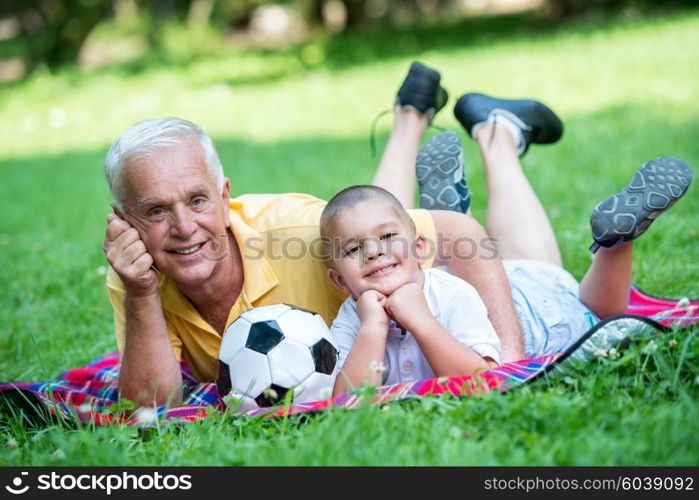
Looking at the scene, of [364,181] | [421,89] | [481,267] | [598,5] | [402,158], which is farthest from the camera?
[598,5]

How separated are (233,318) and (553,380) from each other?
53.1 inches

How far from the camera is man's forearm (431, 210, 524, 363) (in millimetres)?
3383

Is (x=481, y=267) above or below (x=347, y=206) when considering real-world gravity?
below

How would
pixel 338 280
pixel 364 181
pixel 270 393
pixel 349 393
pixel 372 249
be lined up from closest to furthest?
pixel 349 393
pixel 270 393
pixel 372 249
pixel 338 280
pixel 364 181

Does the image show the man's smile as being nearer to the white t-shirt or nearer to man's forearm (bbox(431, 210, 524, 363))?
the white t-shirt

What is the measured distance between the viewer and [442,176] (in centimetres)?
421

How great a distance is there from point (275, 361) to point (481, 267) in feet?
3.44

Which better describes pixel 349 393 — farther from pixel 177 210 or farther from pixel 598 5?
pixel 598 5

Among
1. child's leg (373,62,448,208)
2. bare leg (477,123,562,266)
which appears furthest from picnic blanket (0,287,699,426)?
child's leg (373,62,448,208)

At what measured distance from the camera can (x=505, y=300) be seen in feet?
11.4

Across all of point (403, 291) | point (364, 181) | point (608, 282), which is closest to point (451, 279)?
point (403, 291)

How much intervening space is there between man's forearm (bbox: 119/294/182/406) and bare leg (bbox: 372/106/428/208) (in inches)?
65.7

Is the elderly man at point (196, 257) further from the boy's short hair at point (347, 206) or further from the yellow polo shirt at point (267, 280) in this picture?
the boy's short hair at point (347, 206)
